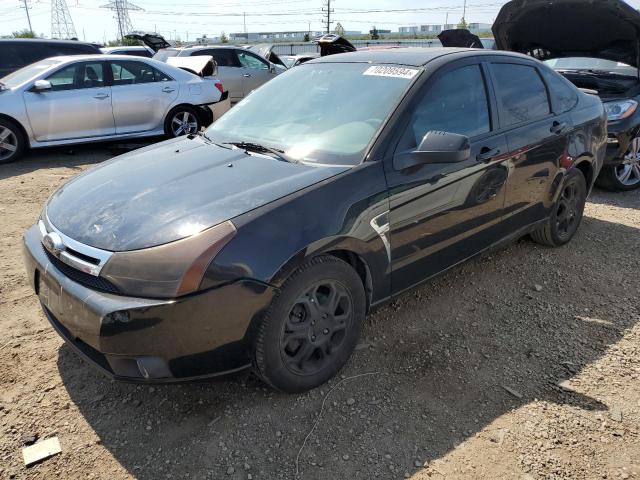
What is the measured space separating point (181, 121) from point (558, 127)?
637 centimetres

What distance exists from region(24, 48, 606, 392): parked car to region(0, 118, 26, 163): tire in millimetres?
5022

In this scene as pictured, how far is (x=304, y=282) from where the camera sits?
94.7 inches

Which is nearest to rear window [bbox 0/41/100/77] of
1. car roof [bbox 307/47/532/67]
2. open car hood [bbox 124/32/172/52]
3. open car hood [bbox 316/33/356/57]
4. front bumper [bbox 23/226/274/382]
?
open car hood [bbox 316/33/356/57]

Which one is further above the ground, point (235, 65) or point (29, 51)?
point (29, 51)

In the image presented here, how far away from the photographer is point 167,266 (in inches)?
83.6

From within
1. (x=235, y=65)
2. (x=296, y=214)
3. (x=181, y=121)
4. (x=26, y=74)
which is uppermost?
(x=26, y=74)

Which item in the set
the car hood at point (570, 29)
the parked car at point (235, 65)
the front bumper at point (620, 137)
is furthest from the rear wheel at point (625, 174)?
the parked car at point (235, 65)

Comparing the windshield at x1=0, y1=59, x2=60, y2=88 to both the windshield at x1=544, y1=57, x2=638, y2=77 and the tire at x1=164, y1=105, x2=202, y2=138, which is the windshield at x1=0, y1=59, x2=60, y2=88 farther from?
the windshield at x1=544, y1=57, x2=638, y2=77

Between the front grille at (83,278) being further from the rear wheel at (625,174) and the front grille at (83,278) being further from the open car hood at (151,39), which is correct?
the open car hood at (151,39)

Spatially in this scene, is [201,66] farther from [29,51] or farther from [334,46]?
[29,51]

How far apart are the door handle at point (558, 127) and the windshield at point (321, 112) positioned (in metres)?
1.47

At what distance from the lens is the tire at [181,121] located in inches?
333

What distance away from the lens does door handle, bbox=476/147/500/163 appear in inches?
128

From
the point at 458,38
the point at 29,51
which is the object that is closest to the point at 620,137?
the point at 458,38
